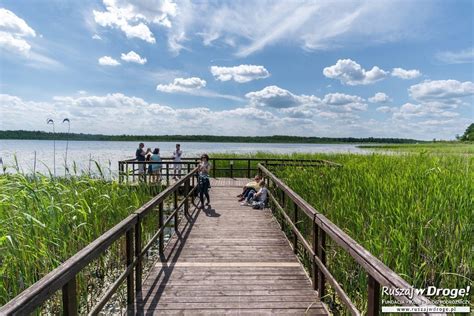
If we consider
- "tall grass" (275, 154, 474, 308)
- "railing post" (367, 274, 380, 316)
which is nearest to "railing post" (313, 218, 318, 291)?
"tall grass" (275, 154, 474, 308)

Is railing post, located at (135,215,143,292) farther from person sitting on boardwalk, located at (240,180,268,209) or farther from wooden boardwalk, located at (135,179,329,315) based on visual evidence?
person sitting on boardwalk, located at (240,180,268,209)

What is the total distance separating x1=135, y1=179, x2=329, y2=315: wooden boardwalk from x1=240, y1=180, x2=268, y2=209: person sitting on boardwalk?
5.94 feet

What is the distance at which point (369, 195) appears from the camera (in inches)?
200

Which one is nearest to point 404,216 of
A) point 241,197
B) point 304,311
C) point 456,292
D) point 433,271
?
point 433,271

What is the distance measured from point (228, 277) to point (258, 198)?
4468 millimetres

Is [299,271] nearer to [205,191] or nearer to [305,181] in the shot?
[305,181]

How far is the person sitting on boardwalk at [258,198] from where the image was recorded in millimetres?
7828

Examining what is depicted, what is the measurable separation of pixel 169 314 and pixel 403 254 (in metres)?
2.53

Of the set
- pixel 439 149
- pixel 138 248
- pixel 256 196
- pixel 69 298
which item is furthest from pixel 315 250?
pixel 439 149

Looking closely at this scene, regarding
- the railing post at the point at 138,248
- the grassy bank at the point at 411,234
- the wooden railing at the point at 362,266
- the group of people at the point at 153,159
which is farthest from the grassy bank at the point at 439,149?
the railing post at the point at 138,248

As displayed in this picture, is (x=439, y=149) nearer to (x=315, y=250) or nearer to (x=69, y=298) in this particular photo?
(x=315, y=250)

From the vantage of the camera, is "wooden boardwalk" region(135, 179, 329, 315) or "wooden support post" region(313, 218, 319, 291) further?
"wooden support post" region(313, 218, 319, 291)

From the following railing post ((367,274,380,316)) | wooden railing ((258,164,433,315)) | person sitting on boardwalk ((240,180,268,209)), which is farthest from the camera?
person sitting on boardwalk ((240,180,268,209))

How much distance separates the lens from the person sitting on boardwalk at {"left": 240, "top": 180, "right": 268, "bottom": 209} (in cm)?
783
